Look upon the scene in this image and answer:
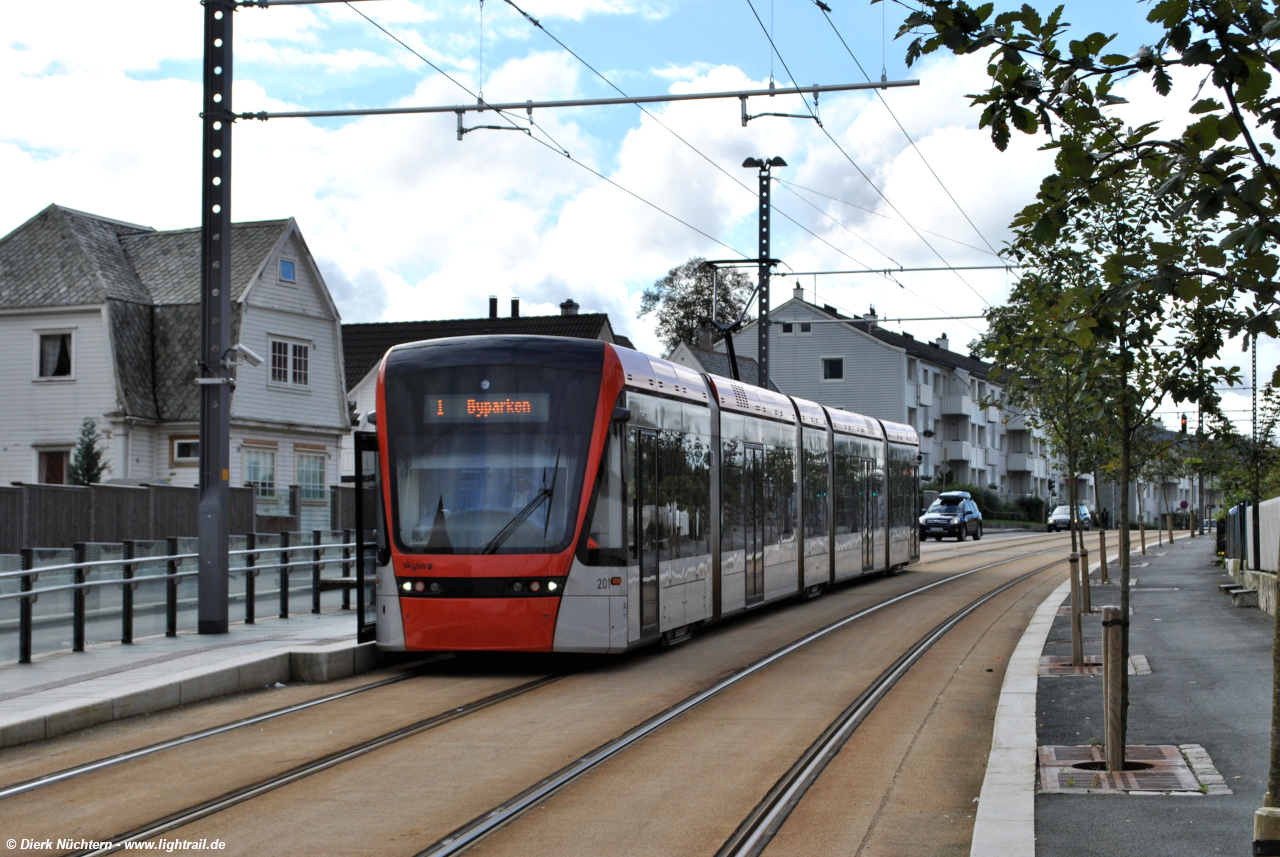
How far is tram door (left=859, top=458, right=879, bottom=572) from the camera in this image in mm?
27031

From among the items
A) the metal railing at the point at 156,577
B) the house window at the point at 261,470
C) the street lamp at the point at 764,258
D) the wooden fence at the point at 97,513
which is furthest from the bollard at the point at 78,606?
the house window at the point at 261,470

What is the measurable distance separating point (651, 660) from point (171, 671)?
4.92 m

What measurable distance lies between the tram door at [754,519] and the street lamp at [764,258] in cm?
1033

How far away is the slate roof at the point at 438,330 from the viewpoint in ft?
199

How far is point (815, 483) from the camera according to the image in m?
23.2

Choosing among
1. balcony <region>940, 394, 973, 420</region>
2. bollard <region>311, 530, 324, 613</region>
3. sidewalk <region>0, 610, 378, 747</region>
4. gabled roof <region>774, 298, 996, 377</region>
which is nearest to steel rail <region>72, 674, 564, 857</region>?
sidewalk <region>0, 610, 378, 747</region>

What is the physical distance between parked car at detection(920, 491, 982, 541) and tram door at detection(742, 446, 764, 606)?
38.6 metres

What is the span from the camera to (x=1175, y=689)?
11.2 meters

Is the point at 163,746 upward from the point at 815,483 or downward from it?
downward

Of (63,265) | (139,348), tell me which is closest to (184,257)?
(63,265)

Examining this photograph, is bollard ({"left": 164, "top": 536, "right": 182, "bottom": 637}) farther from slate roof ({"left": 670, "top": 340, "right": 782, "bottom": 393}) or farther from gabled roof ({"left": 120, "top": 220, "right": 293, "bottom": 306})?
slate roof ({"left": 670, "top": 340, "right": 782, "bottom": 393})

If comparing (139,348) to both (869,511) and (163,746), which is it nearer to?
(869,511)

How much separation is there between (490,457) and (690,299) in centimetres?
7406

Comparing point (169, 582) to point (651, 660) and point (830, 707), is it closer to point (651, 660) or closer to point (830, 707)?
point (651, 660)
